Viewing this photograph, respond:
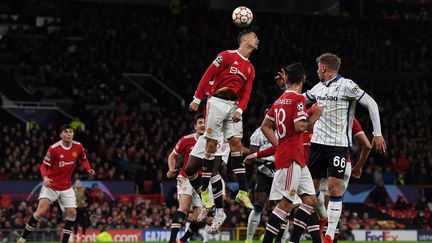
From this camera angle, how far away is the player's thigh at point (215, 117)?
14453 millimetres

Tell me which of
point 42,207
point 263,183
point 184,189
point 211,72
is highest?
point 211,72

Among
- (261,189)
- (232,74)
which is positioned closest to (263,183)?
(261,189)

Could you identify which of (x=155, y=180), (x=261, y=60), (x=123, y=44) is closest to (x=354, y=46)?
(x=261, y=60)

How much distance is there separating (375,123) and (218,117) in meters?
2.67

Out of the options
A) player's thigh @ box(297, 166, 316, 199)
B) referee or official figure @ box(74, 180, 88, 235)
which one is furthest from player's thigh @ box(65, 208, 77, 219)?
player's thigh @ box(297, 166, 316, 199)

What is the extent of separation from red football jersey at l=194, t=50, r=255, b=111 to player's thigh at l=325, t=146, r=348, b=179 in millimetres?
1703

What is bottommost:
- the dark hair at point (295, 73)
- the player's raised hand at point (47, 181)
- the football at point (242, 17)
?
the player's raised hand at point (47, 181)

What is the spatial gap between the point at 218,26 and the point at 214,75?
3196 centimetres

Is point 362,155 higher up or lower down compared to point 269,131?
lower down

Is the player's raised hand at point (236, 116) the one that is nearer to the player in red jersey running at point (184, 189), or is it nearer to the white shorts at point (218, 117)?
the white shorts at point (218, 117)

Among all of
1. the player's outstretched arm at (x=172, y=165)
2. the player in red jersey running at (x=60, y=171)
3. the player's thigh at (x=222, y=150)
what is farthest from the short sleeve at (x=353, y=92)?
the player in red jersey running at (x=60, y=171)

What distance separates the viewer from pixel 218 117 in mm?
14453

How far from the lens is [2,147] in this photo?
30.4 metres

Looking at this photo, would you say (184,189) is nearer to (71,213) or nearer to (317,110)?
(71,213)
